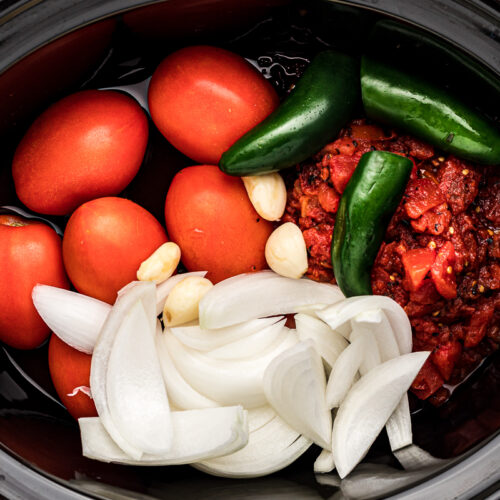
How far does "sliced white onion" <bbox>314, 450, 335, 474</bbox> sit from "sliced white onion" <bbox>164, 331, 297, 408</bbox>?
15 centimetres

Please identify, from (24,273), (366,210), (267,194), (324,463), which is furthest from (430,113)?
(24,273)

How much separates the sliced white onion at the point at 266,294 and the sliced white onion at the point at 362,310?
0.07 meters

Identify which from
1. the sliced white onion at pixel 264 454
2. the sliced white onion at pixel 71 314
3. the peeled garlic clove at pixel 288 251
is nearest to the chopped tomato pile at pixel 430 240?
the peeled garlic clove at pixel 288 251

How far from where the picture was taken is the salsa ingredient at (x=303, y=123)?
957mm

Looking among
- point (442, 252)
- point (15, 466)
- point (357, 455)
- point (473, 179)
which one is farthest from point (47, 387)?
point (473, 179)

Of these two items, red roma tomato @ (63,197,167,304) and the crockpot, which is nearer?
the crockpot

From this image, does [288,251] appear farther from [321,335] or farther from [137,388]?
[137,388]

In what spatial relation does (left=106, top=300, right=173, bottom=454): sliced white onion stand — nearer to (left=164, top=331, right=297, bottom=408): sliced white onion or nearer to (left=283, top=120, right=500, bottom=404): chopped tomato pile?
(left=164, top=331, right=297, bottom=408): sliced white onion

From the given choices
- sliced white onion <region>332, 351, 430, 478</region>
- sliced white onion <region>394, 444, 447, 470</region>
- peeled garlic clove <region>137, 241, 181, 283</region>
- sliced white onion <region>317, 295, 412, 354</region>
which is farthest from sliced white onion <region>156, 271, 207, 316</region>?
sliced white onion <region>394, 444, 447, 470</region>

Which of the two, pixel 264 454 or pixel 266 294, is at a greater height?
pixel 266 294

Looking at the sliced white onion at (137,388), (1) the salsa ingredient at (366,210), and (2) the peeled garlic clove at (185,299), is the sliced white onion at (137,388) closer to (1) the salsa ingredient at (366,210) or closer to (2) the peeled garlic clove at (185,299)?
(2) the peeled garlic clove at (185,299)

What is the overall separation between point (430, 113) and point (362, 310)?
0.36 metres

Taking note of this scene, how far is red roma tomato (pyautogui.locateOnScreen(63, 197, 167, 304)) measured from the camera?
0.99 meters

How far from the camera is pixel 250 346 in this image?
102 cm
